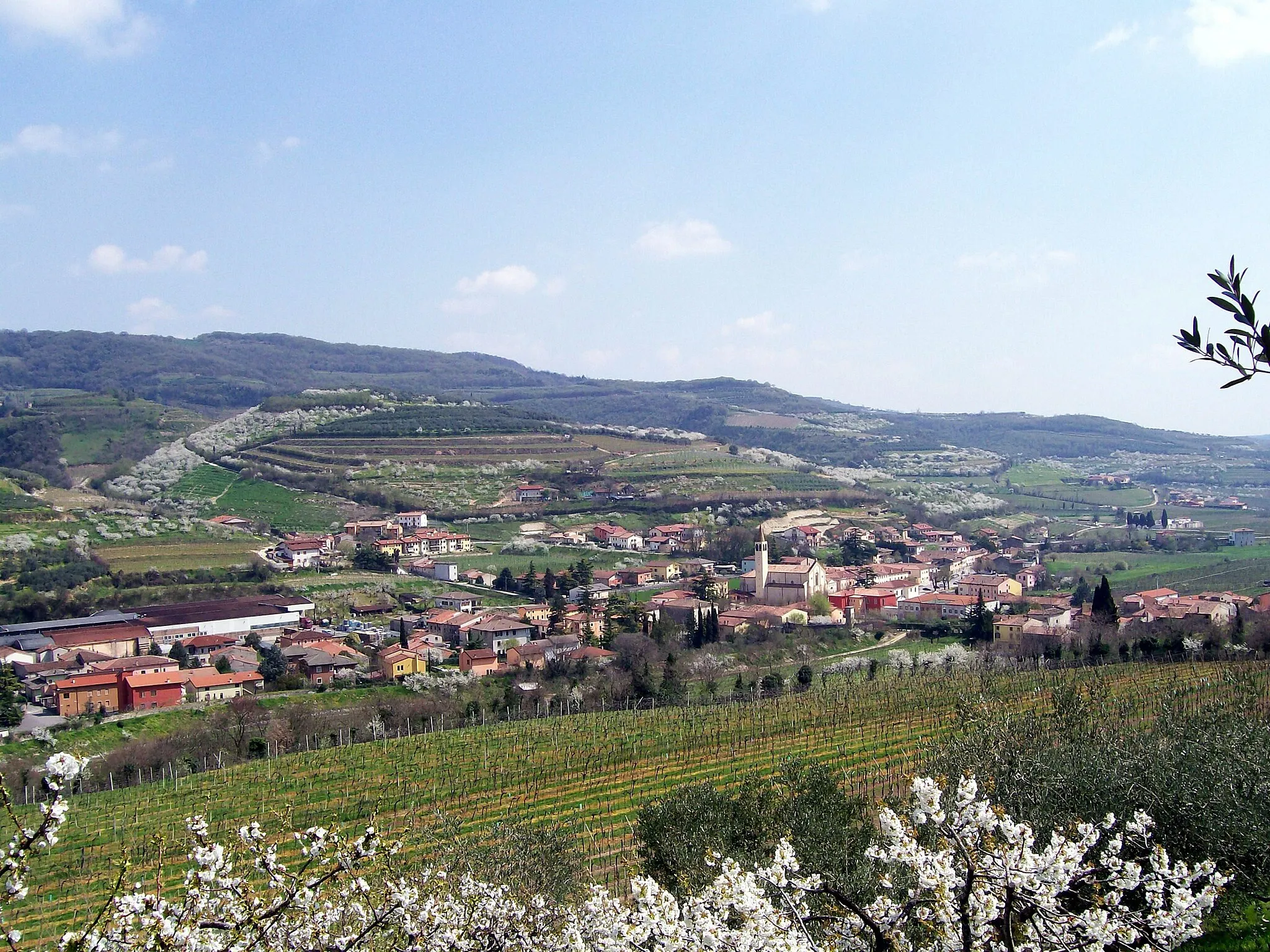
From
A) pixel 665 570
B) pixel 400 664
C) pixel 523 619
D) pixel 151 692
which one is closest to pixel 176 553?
pixel 523 619

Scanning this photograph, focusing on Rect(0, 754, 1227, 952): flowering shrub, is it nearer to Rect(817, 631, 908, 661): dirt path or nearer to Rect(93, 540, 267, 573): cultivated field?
Rect(817, 631, 908, 661): dirt path

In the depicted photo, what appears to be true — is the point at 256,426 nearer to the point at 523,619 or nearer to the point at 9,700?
the point at 523,619

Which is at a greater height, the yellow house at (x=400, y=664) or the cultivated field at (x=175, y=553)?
the cultivated field at (x=175, y=553)

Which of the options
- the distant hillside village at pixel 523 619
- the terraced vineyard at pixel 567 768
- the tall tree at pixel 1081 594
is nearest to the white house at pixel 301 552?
the distant hillside village at pixel 523 619

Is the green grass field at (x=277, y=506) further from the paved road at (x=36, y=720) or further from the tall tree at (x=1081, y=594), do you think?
the tall tree at (x=1081, y=594)

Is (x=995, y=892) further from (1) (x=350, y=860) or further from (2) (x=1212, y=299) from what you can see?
(2) (x=1212, y=299)

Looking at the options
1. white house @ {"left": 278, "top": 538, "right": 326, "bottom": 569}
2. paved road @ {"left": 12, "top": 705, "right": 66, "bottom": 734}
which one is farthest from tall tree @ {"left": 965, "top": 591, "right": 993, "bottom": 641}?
white house @ {"left": 278, "top": 538, "right": 326, "bottom": 569}
